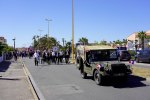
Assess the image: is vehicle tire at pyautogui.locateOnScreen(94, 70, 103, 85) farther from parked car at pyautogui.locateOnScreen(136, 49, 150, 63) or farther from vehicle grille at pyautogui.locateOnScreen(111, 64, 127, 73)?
parked car at pyautogui.locateOnScreen(136, 49, 150, 63)

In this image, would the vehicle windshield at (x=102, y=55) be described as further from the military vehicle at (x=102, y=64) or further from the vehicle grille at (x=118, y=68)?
the vehicle grille at (x=118, y=68)

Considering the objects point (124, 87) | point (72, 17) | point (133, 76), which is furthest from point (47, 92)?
point (72, 17)

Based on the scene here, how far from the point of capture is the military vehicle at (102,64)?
16031 millimetres

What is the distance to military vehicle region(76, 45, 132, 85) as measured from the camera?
1603 centimetres

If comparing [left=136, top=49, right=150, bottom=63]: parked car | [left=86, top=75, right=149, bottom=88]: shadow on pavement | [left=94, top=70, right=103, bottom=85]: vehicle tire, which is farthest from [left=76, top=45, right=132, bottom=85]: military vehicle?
[left=136, top=49, right=150, bottom=63]: parked car

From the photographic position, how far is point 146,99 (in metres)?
11.8

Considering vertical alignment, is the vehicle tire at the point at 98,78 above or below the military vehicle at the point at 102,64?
below

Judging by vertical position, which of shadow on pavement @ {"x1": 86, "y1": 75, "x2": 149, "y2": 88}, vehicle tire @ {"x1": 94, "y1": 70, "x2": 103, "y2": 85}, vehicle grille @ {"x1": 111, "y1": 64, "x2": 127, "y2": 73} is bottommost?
shadow on pavement @ {"x1": 86, "y1": 75, "x2": 149, "y2": 88}

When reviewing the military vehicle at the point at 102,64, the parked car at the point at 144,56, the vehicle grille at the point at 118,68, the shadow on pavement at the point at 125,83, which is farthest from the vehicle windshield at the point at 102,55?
the parked car at the point at 144,56

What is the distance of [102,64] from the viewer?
16484 mm

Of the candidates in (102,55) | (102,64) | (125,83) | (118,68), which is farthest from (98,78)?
(102,55)

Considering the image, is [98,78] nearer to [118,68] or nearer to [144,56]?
[118,68]

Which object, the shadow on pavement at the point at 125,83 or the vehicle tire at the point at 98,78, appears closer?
the shadow on pavement at the point at 125,83

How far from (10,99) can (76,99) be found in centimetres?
239
